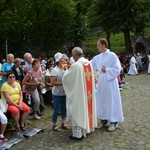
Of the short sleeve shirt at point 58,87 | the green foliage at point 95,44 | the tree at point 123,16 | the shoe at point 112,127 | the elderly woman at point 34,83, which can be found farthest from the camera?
the green foliage at point 95,44

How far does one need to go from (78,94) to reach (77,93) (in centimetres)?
3

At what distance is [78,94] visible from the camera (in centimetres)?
548

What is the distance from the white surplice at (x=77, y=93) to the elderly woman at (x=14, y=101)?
128 cm

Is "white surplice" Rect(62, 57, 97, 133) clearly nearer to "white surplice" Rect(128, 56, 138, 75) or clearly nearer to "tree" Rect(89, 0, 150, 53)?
"white surplice" Rect(128, 56, 138, 75)

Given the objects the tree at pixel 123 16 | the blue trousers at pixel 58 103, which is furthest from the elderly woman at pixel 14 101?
the tree at pixel 123 16

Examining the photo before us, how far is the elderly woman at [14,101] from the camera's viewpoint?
6.02 meters

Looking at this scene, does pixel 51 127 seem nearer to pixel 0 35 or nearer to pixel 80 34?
pixel 0 35

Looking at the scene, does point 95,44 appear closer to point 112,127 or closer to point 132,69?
point 132,69

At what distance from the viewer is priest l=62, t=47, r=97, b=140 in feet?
17.9

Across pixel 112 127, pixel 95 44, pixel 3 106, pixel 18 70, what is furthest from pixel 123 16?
pixel 3 106

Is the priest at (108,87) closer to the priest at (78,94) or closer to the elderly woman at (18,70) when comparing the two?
the priest at (78,94)

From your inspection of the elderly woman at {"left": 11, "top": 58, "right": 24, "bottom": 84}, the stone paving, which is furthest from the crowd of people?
the elderly woman at {"left": 11, "top": 58, "right": 24, "bottom": 84}

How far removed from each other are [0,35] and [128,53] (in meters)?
A: 13.5

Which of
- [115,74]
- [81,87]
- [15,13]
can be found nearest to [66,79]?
[81,87]
